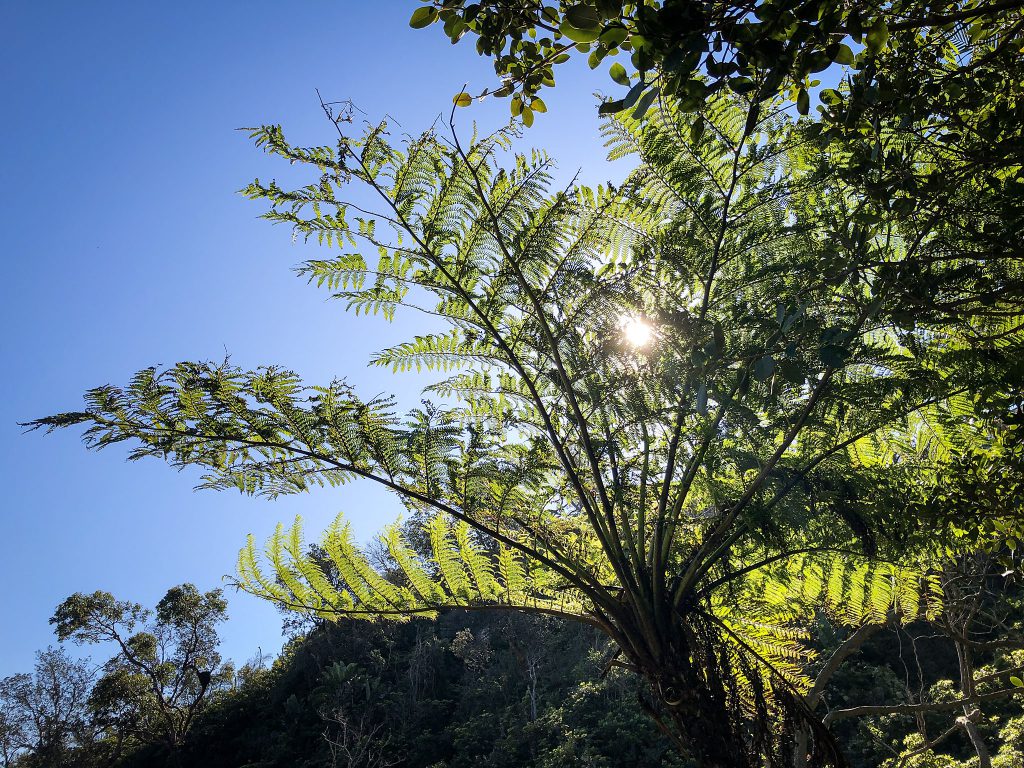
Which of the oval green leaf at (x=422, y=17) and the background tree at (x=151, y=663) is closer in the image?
the oval green leaf at (x=422, y=17)

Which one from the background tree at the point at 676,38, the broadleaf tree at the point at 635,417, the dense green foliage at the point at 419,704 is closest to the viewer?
the background tree at the point at 676,38

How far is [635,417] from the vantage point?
222cm

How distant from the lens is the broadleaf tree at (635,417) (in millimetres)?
1975

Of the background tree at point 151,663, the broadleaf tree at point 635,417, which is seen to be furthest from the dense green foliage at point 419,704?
the broadleaf tree at point 635,417

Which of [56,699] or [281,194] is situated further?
[56,699]

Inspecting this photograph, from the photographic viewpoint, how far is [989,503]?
1.75 m

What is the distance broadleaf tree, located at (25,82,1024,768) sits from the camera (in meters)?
1.97

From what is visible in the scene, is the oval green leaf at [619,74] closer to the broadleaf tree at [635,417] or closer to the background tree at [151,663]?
the broadleaf tree at [635,417]

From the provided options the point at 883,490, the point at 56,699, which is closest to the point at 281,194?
the point at 883,490

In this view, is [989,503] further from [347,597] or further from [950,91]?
[347,597]

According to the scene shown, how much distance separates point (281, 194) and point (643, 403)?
5.23ft

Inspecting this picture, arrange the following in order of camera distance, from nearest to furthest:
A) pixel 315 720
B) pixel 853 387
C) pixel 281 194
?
pixel 853 387 < pixel 281 194 < pixel 315 720

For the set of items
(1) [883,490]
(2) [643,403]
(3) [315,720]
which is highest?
(2) [643,403]

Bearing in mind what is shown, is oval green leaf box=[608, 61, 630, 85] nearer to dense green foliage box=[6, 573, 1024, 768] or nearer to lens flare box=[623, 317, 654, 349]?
lens flare box=[623, 317, 654, 349]
